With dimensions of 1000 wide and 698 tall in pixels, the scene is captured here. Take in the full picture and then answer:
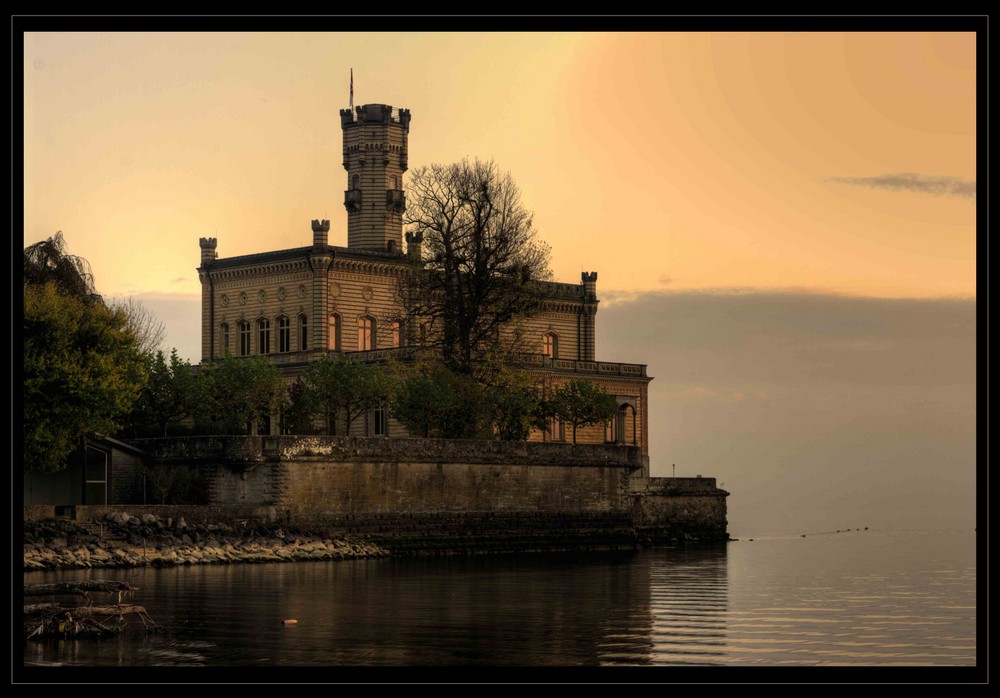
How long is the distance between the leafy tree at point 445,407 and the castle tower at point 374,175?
24965 millimetres

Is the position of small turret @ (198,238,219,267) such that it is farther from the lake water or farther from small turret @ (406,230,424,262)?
the lake water

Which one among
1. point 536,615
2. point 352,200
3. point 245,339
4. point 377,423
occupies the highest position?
point 352,200

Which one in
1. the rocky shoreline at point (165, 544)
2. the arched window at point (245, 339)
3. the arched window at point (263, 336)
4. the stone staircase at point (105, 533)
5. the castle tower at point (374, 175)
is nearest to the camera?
the rocky shoreline at point (165, 544)

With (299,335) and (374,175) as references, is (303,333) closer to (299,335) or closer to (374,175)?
(299,335)

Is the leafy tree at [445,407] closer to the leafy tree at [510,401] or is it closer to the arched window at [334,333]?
the leafy tree at [510,401]

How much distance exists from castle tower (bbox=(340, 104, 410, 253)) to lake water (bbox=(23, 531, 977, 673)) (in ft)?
111

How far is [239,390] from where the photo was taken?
2239 inches

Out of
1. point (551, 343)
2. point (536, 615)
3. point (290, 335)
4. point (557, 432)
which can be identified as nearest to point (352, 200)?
point (290, 335)

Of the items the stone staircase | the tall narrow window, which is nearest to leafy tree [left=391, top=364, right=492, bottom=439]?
the stone staircase

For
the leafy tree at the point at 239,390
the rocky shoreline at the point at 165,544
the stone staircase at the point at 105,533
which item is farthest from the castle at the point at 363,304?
the stone staircase at the point at 105,533

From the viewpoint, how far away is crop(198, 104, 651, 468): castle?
73875mm

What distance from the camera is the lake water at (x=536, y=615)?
2319 cm

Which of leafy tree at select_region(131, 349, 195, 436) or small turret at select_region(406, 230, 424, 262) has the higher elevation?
small turret at select_region(406, 230, 424, 262)

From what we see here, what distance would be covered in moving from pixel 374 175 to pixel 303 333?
394 inches
